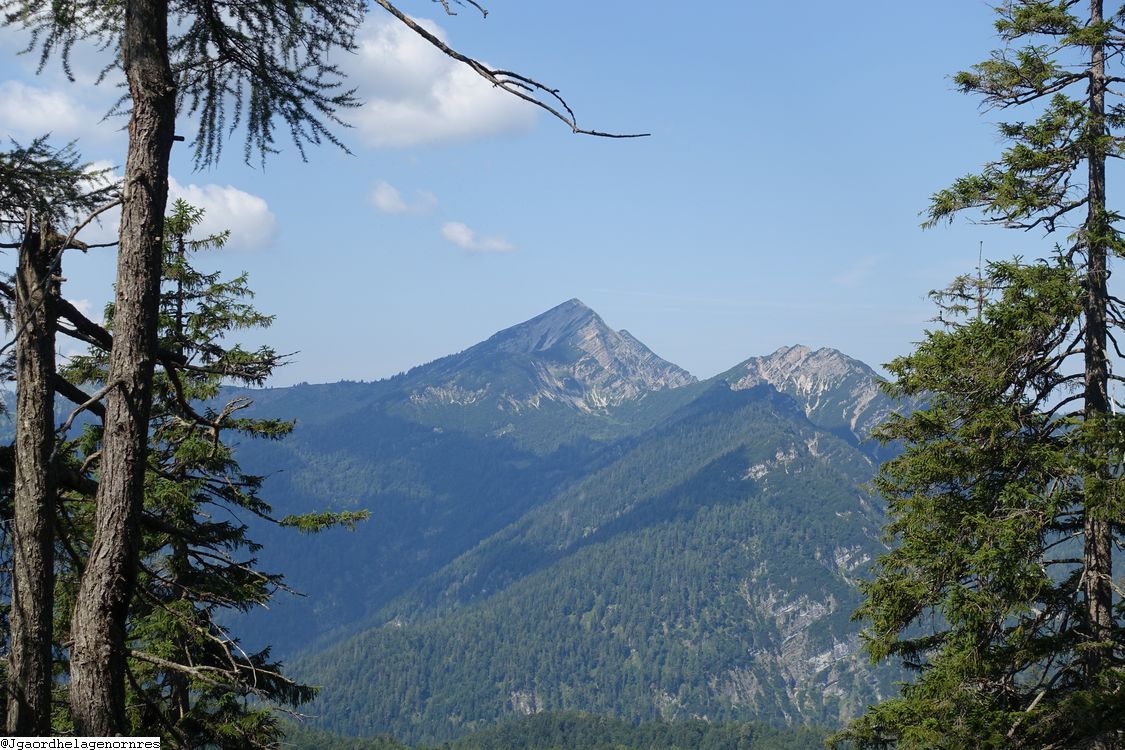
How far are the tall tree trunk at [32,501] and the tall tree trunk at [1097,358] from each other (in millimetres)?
10995

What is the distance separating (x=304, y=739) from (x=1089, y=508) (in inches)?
5813

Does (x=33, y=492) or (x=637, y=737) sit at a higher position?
(x=33, y=492)

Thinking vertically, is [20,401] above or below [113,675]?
above

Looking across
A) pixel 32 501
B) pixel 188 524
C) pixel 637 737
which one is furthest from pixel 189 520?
pixel 637 737

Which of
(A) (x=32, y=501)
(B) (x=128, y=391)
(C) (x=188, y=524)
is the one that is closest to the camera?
(B) (x=128, y=391)

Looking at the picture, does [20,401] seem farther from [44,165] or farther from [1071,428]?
[1071,428]

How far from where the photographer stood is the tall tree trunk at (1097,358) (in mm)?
11484

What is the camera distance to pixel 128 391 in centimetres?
525

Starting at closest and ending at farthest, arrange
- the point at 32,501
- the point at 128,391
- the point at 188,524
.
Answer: the point at 128,391, the point at 32,501, the point at 188,524

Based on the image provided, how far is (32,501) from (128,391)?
3.22 ft

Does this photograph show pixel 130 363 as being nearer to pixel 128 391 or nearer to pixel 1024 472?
pixel 128 391

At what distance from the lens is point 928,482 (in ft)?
42.5

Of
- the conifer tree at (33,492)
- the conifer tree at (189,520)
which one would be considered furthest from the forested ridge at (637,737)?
the conifer tree at (33,492)

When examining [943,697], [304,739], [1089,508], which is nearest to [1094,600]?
[1089,508]
